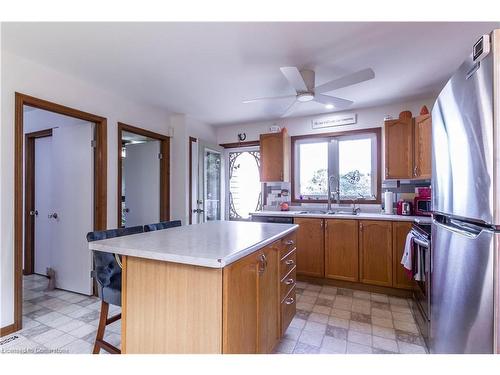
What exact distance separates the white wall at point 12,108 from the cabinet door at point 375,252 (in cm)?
310

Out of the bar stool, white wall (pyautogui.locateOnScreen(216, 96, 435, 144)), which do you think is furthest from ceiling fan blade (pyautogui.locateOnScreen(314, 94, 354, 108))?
the bar stool

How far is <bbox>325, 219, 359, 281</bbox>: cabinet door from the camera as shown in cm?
303

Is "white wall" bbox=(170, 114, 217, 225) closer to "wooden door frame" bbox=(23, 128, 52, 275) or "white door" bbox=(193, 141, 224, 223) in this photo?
"white door" bbox=(193, 141, 224, 223)

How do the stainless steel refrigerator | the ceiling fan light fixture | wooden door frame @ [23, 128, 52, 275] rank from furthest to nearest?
1. wooden door frame @ [23, 128, 52, 275]
2. the ceiling fan light fixture
3. the stainless steel refrigerator

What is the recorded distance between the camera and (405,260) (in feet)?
7.26

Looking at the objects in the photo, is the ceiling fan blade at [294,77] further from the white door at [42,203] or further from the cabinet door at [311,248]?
the white door at [42,203]

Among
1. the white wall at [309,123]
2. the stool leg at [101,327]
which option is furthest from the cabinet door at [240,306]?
the white wall at [309,123]

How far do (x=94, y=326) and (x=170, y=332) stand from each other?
4.89 feet

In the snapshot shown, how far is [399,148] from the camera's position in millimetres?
3072

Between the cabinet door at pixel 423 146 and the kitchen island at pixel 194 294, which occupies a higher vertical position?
the cabinet door at pixel 423 146

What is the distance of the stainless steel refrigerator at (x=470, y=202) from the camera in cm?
83

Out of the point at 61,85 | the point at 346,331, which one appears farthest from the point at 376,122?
the point at 61,85

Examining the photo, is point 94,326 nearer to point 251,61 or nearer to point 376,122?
point 251,61

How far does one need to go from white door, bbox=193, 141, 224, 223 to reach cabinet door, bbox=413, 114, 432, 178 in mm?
3012
